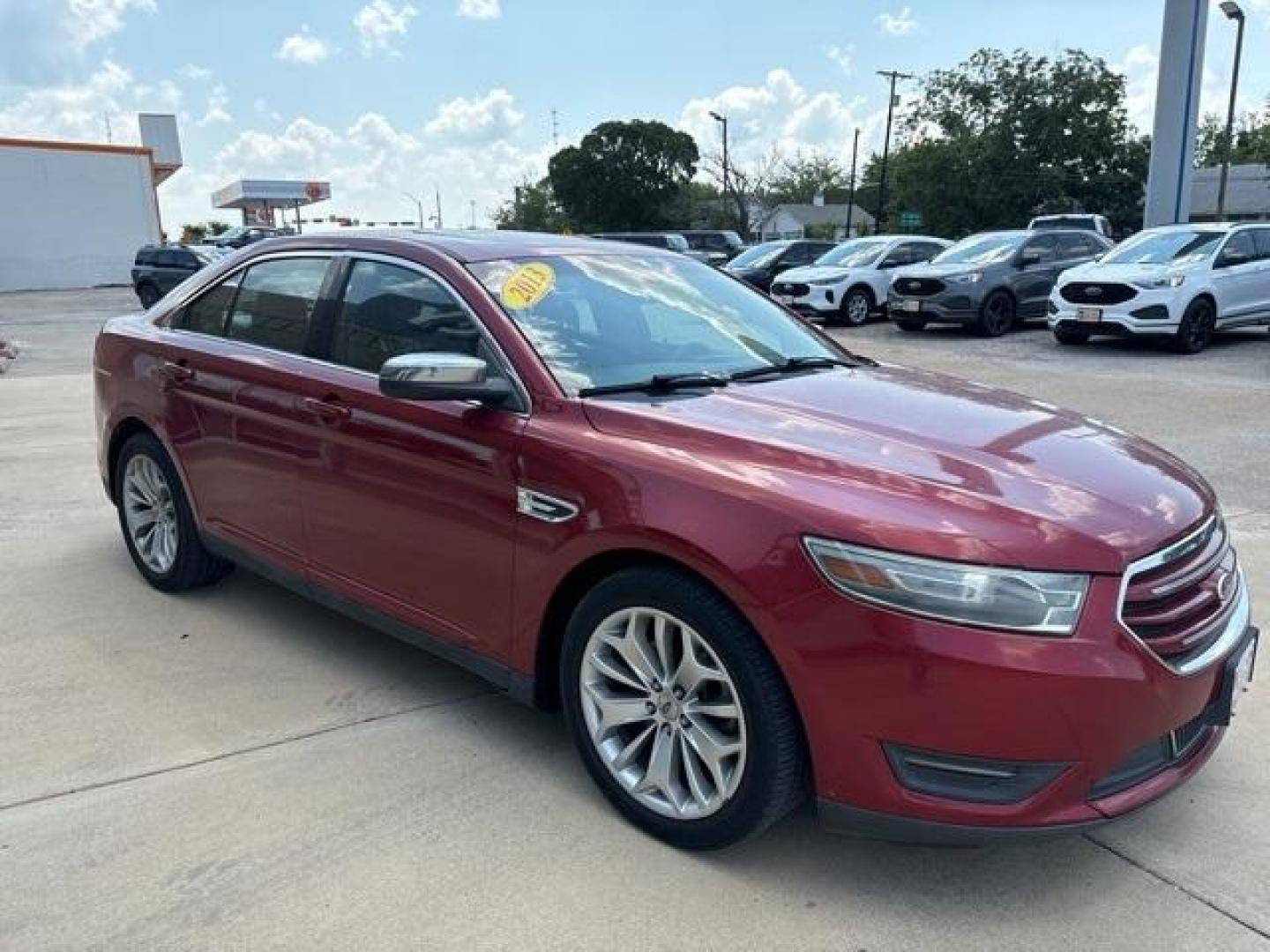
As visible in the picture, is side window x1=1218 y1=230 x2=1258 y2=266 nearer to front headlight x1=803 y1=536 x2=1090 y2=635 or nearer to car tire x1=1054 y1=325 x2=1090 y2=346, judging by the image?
car tire x1=1054 y1=325 x2=1090 y2=346

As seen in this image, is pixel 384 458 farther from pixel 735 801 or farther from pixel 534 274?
pixel 735 801

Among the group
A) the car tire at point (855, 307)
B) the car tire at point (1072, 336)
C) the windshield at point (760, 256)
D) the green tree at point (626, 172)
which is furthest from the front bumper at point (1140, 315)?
the green tree at point (626, 172)

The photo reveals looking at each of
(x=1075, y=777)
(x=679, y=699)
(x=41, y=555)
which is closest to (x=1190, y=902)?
(x=1075, y=777)

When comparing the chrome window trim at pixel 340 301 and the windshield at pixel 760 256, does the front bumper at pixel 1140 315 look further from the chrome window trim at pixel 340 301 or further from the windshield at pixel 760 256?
the chrome window trim at pixel 340 301

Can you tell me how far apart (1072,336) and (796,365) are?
12.6 m

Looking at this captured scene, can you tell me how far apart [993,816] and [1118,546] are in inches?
26.5

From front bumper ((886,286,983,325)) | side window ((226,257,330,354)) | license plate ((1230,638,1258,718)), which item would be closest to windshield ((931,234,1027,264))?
front bumper ((886,286,983,325))

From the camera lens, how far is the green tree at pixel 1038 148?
44688 millimetres

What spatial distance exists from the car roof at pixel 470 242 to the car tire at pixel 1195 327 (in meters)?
11.6

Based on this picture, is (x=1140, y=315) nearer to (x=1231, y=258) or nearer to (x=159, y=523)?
(x=1231, y=258)

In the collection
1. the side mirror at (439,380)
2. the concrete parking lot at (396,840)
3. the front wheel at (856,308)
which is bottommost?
the concrete parking lot at (396,840)

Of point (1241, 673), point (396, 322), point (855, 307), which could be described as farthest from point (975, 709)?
point (855, 307)

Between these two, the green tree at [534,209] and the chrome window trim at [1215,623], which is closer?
the chrome window trim at [1215,623]

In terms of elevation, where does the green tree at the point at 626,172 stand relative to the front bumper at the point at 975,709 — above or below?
above
